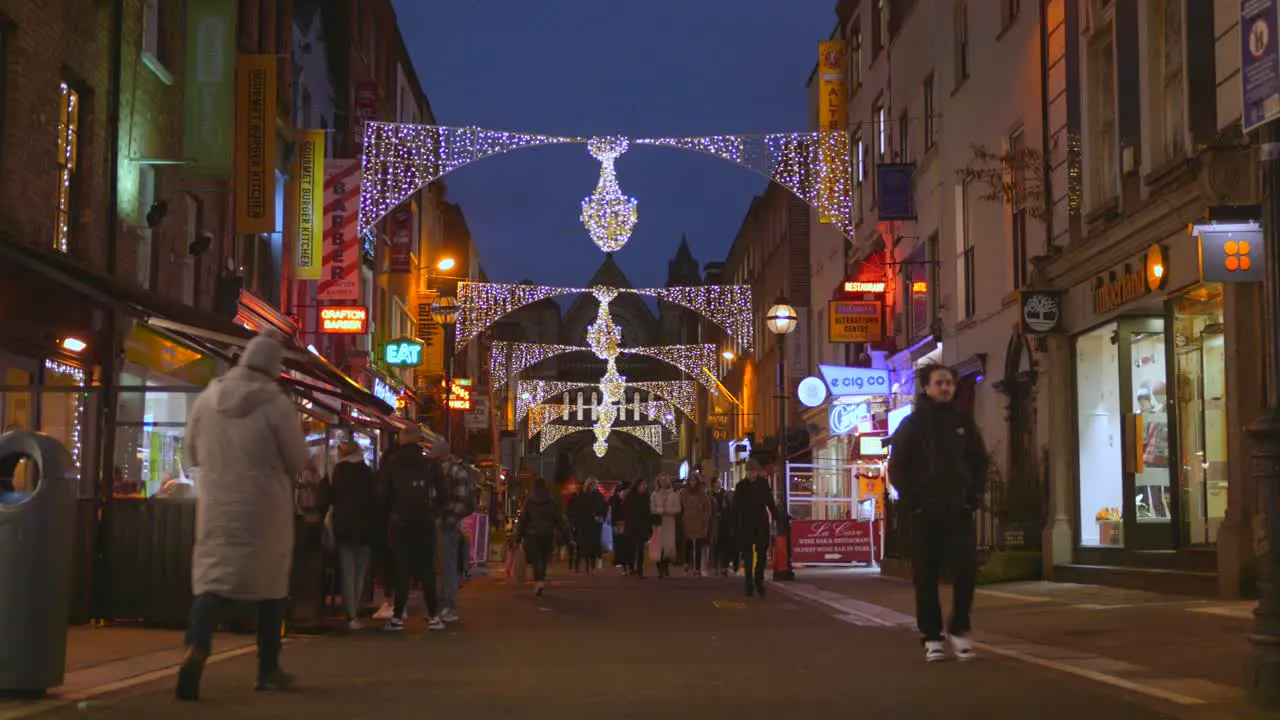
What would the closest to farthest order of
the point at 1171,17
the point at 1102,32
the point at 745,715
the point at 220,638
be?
the point at 745,715 < the point at 220,638 < the point at 1171,17 < the point at 1102,32

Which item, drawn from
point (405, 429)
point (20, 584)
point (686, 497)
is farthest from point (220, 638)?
Result: point (686, 497)

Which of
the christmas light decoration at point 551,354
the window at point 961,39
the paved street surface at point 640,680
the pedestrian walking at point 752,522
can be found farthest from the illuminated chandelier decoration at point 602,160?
the christmas light decoration at point 551,354

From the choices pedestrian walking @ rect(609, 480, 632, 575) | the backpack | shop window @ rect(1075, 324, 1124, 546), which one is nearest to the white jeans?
the backpack

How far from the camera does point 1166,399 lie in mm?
17484

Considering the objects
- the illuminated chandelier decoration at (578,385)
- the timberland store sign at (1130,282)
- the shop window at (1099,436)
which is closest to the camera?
the timberland store sign at (1130,282)

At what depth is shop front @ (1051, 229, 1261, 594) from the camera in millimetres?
15422

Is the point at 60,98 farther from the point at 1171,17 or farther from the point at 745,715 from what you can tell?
the point at 745,715

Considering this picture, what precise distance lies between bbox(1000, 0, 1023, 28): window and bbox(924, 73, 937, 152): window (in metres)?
4.95

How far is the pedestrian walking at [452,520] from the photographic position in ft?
49.5

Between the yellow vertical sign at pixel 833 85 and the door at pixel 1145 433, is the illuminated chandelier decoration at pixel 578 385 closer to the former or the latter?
the yellow vertical sign at pixel 833 85

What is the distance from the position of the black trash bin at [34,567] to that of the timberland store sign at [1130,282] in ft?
38.7

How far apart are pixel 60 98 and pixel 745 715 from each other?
509 inches

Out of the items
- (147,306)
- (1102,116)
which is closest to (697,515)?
(1102,116)

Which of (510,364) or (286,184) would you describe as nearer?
(286,184)
